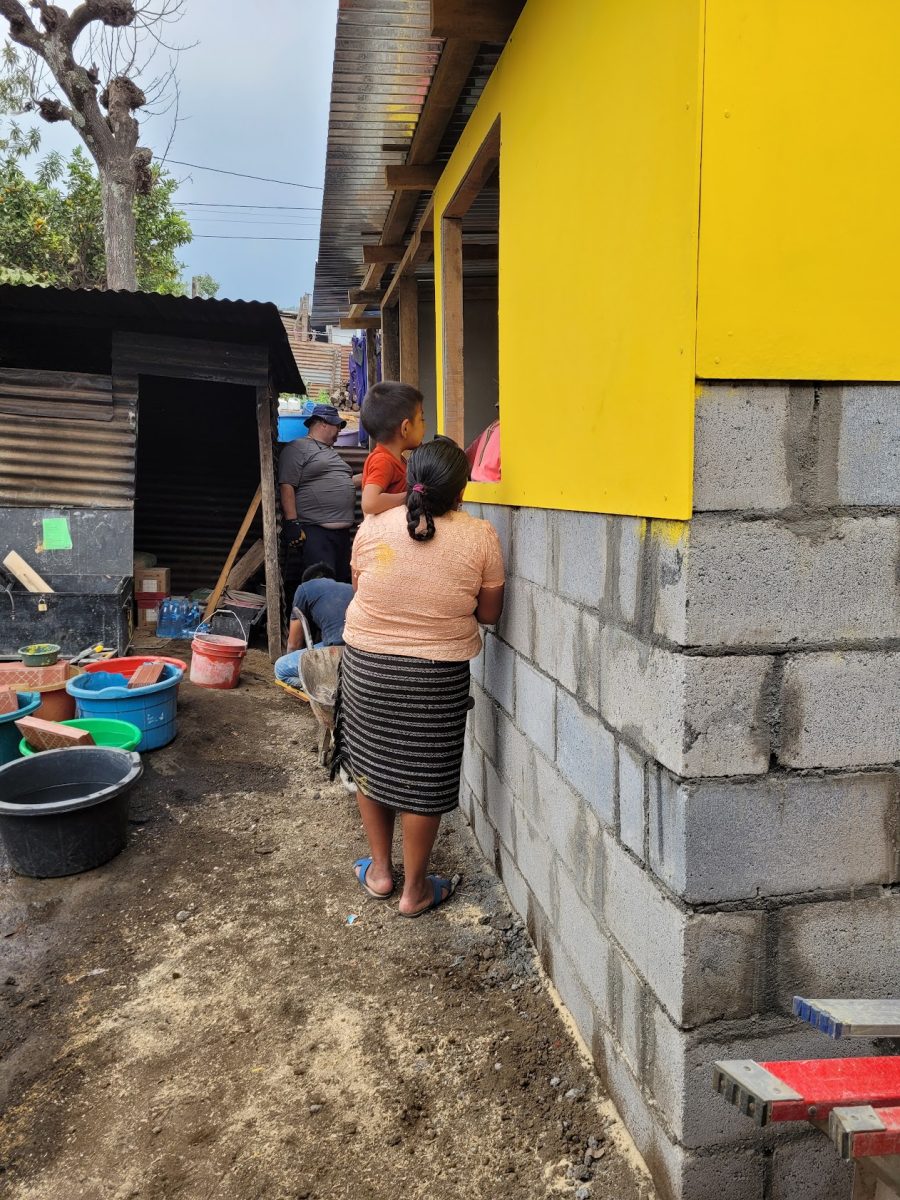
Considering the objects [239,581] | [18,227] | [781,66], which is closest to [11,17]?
[18,227]

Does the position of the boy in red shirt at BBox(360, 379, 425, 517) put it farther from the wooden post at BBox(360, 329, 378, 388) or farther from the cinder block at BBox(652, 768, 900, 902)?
the wooden post at BBox(360, 329, 378, 388)

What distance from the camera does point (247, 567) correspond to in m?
8.43

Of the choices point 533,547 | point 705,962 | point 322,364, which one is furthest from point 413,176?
point 322,364

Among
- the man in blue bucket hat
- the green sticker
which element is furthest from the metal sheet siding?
the man in blue bucket hat

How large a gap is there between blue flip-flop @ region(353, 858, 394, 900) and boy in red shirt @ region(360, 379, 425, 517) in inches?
61.5

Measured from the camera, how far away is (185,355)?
7289mm

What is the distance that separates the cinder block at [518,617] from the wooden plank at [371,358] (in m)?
7.40

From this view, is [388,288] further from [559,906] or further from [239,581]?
[559,906]

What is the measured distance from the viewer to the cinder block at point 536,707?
256 cm

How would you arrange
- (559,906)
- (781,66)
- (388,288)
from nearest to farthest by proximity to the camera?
(781,66) < (559,906) < (388,288)

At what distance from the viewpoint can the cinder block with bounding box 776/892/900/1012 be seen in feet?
5.67

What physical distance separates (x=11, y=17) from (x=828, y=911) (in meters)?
13.1

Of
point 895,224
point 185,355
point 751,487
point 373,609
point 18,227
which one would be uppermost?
point 18,227

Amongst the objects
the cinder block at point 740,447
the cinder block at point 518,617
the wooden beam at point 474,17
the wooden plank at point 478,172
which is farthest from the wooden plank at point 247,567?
the cinder block at point 740,447
